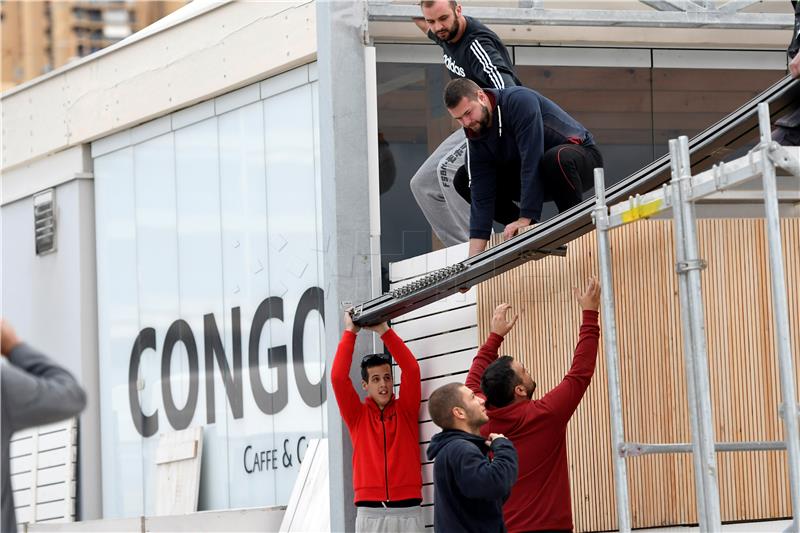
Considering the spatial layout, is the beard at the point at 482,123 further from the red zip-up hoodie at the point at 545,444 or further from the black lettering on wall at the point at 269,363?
the black lettering on wall at the point at 269,363

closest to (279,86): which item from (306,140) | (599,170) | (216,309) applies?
(306,140)

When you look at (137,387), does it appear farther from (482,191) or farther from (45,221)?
(482,191)

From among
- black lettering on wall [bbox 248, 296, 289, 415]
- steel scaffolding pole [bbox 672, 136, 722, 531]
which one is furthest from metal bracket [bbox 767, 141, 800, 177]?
black lettering on wall [bbox 248, 296, 289, 415]

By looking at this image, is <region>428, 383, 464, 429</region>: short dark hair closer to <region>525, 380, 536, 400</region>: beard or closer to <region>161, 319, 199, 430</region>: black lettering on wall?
<region>525, 380, 536, 400</region>: beard

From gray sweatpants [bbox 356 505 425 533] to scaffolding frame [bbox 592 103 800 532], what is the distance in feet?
6.54

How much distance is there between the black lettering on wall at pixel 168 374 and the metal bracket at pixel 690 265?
5699mm

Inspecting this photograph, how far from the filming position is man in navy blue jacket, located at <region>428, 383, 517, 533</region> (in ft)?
19.0

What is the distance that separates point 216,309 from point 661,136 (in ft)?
11.5

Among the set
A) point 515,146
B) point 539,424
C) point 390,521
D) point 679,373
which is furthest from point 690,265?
point 390,521

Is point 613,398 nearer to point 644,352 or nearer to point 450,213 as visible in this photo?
point 644,352

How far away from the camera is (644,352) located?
6.70 m

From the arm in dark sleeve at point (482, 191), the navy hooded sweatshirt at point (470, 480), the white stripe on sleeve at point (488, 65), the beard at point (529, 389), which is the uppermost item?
the white stripe on sleeve at point (488, 65)

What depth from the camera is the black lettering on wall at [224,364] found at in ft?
Answer: 33.7

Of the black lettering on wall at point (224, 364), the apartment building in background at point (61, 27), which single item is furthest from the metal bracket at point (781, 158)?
the apartment building in background at point (61, 27)
